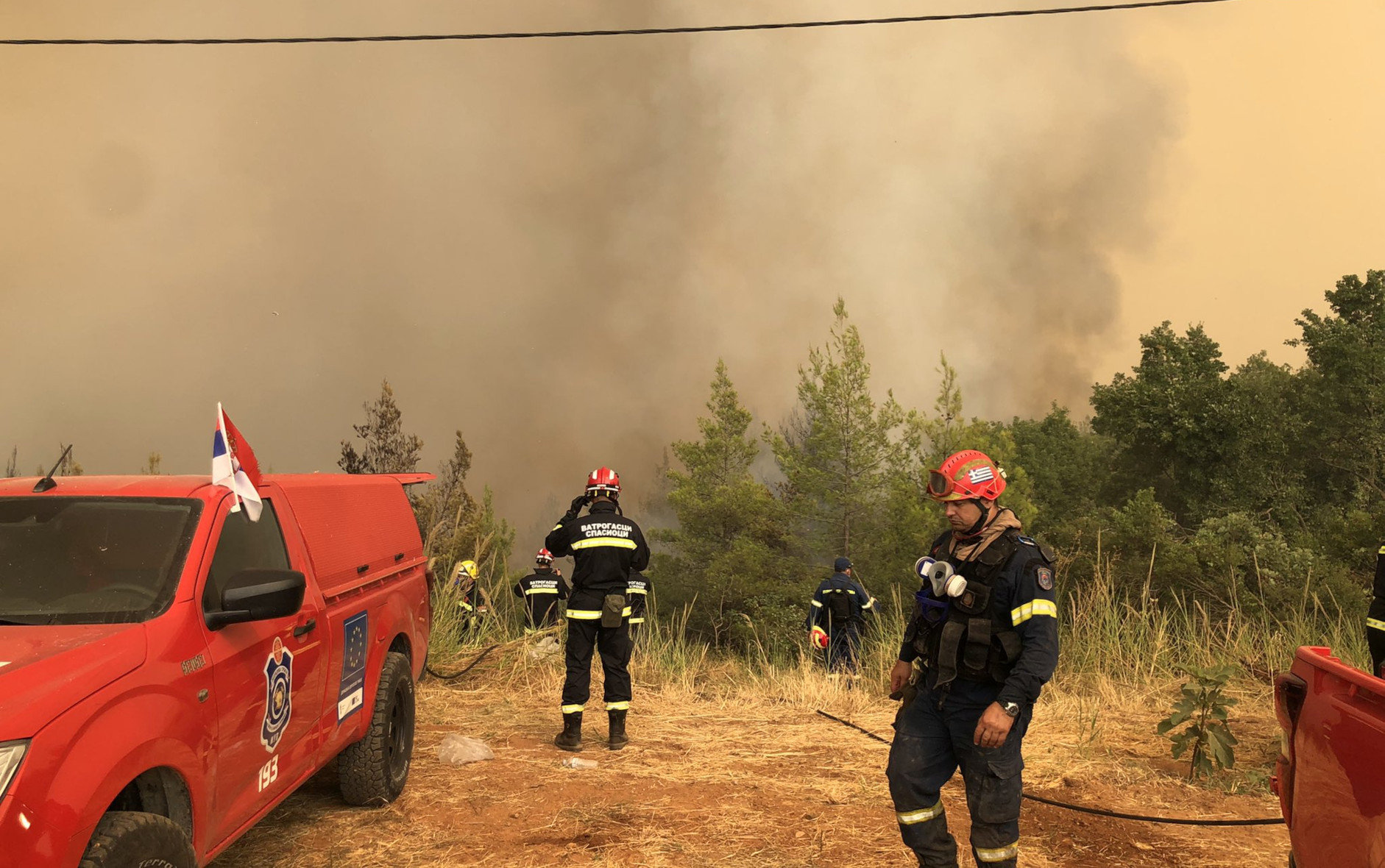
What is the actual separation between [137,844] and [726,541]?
138ft

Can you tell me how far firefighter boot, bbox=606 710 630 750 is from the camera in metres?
7.03

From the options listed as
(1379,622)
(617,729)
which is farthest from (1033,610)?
(617,729)

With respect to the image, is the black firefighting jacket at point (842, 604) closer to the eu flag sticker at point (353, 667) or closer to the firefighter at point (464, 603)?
the firefighter at point (464, 603)

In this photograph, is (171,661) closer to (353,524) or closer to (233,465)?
(233,465)

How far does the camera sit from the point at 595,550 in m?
7.05

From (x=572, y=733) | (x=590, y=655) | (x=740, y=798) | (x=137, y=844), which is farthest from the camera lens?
(x=590, y=655)

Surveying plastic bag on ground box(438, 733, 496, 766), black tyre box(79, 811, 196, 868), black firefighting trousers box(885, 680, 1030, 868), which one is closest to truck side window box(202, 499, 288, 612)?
black tyre box(79, 811, 196, 868)

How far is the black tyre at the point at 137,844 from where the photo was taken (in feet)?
8.40

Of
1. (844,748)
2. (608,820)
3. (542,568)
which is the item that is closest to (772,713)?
(844,748)

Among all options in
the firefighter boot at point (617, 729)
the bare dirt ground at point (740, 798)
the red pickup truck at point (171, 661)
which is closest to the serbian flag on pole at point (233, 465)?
the red pickup truck at point (171, 661)

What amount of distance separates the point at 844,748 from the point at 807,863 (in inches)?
87.1

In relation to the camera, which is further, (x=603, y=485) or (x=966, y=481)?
(x=603, y=485)

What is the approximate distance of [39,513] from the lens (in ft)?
11.8

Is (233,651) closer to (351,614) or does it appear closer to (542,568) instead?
(351,614)
